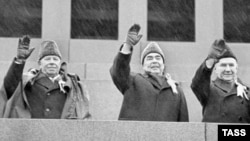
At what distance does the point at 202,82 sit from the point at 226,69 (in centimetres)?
64

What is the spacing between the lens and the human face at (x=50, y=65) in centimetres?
1255

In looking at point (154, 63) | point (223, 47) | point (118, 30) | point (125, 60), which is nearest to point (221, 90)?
point (223, 47)

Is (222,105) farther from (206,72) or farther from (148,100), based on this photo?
(148,100)

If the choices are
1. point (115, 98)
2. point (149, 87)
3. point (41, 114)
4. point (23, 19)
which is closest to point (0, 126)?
point (41, 114)

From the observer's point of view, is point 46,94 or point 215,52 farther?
point 46,94

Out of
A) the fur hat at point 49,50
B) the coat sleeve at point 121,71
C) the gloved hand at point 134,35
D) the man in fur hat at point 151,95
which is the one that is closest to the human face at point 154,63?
the man in fur hat at point 151,95

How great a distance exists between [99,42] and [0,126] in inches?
207

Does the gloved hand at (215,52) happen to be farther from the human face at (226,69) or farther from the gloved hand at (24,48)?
the gloved hand at (24,48)

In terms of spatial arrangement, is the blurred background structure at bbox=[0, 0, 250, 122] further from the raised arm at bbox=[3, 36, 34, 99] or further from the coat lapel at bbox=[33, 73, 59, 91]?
the raised arm at bbox=[3, 36, 34, 99]

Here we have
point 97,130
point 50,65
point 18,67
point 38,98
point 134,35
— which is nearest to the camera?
point 97,130

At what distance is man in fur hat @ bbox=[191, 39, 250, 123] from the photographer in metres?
11.8

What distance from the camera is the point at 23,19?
53.5 ft

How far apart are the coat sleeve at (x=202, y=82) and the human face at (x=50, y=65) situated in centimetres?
182

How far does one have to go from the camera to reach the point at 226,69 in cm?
1230
